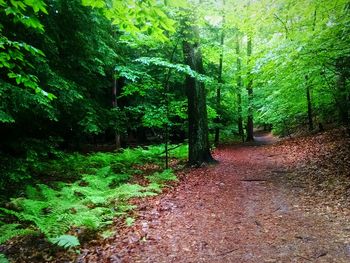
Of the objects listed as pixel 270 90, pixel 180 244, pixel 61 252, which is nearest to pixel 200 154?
pixel 180 244

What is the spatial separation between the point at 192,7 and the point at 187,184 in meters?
5.93

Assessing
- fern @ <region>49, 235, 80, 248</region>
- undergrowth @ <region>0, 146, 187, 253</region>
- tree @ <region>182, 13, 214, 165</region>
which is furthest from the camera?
tree @ <region>182, 13, 214, 165</region>

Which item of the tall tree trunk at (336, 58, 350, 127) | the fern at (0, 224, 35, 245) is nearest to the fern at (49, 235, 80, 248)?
the fern at (0, 224, 35, 245)

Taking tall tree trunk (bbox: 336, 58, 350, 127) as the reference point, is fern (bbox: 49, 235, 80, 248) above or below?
below

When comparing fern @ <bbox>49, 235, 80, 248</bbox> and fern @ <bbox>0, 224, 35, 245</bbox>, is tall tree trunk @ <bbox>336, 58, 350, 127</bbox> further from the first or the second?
fern @ <bbox>0, 224, 35, 245</bbox>

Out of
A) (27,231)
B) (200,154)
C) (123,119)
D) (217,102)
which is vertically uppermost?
(217,102)

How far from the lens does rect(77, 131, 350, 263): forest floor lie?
4.84m

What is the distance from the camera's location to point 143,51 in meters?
14.9

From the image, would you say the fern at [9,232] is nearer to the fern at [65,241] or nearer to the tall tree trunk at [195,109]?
the fern at [65,241]

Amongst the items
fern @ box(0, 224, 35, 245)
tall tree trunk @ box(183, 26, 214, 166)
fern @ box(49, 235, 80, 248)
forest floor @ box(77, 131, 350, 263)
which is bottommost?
forest floor @ box(77, 131, 350, 263)

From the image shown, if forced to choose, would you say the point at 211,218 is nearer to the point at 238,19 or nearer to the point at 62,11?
the point at 238,19

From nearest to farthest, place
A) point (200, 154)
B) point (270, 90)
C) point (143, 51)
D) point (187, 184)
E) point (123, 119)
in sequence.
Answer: point (187, 184), point (200, 154), point (123, 119), point (143, 51), point (270, 90)

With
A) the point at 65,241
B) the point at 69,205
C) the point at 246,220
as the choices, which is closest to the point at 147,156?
the point at 69,205

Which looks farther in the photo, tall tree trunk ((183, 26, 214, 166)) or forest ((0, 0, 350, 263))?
tall tree trunk ((183, 26, 214, 166))
